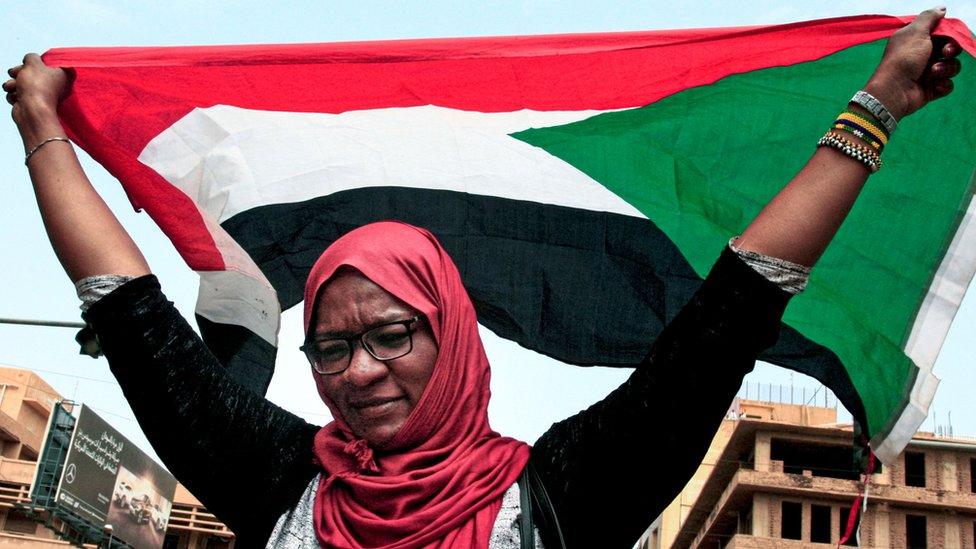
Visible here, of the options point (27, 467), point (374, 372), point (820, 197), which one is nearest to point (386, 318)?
point (374, 372)

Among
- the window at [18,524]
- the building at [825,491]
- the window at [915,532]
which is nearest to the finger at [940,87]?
the building at [825,491]

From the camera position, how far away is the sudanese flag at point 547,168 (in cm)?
455

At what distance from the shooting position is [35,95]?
4141 millimetres

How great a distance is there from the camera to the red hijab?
3.55 m

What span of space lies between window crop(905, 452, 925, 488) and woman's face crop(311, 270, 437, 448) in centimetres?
5416

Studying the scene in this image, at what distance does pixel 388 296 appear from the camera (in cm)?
381

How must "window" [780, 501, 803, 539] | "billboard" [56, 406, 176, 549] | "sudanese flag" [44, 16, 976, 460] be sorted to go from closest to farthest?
"sudanese flag" [44, 16, 976, 460] < "billboard" [56, 406, 176, 549] < "window" [780, 501, 803, 539]

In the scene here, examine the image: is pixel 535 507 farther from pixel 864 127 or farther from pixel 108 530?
pixel 108 530

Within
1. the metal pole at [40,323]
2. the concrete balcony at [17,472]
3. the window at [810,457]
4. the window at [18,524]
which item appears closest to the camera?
the metal pole at [40,323]

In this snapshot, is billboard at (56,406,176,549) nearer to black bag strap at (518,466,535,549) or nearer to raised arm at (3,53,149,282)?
raised arm at (3,53,149,282)

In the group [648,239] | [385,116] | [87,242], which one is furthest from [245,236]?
[648,239]

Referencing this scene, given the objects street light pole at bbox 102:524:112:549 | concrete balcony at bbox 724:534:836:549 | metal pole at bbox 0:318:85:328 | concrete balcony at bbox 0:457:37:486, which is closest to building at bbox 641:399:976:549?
concrete balcony at bbox 724:534:836:549

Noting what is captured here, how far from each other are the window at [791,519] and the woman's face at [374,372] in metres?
53.1

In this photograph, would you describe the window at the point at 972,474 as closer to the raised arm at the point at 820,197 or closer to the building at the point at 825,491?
the building at the point at 825,491
